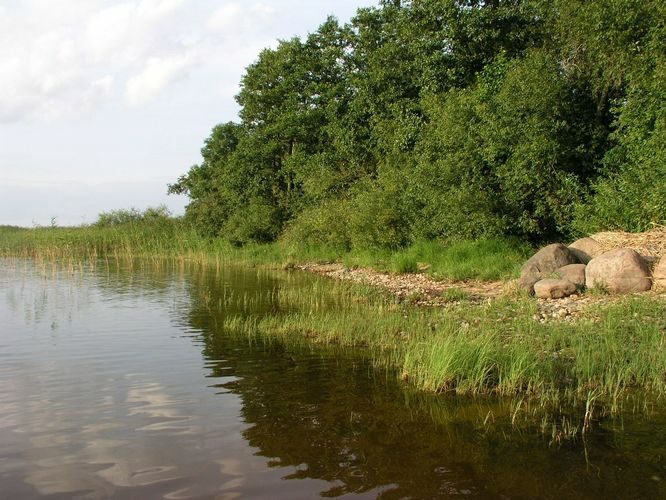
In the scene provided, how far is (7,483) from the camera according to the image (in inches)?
213

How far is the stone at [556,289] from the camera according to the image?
1375 cm

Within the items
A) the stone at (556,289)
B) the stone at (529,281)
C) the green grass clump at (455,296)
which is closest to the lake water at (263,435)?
the green grass clump at (455,296)

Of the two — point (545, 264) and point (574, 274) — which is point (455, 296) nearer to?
point (545, 264)

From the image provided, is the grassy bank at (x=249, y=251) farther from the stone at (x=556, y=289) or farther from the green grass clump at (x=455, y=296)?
the stone at (x=556, y=289)

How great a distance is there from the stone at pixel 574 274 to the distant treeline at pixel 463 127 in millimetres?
3195

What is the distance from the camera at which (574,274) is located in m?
14.4

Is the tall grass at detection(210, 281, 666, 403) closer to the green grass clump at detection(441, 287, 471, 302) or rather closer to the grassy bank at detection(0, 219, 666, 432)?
the grassy bank at detection(0, 219, 666, 432)

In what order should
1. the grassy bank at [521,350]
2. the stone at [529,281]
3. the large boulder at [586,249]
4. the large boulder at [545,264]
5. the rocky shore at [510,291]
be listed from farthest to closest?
the large boulder at [586,249] < the large boulder at [545,264] < the stone at [529,281] < the rocky shore at [510,291] < the grassy bank at [521,350]

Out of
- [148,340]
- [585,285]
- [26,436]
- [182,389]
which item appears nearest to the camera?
[26,436]

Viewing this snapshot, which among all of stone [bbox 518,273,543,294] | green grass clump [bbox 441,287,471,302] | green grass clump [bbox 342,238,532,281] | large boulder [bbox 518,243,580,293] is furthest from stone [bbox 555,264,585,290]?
green grass clump [bbox 441,287,471,302]

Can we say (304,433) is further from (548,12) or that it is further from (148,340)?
(548,12)

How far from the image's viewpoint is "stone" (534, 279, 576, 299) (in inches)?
541

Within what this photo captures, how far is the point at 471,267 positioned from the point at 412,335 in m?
8.75

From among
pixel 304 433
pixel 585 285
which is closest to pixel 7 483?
pixel 304 433
